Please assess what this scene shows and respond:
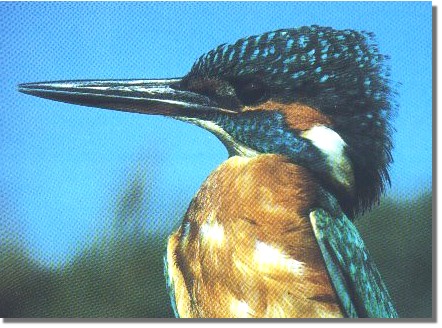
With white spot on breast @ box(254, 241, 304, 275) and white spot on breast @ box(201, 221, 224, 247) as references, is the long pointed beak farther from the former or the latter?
white spot on breast @ box(254, 241, 304, 275)

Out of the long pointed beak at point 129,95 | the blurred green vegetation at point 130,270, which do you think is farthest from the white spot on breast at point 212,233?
the long pointed beak at point 129,95

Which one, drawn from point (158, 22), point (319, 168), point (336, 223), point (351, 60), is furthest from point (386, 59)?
point (158, 22)

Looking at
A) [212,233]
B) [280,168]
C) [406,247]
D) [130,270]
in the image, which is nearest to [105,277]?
[130,270]

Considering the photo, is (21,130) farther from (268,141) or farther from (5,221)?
(268,141)

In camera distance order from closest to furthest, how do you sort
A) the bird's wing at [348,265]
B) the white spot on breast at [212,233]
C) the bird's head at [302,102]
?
the bird's wing at [348,265], the white spot on breast at [212,233], the bird's head at [302,102]

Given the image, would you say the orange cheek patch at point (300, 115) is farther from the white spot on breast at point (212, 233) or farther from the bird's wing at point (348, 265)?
the white spot on breast at point (212, 233)

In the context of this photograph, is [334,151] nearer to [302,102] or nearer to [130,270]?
[302,102]
